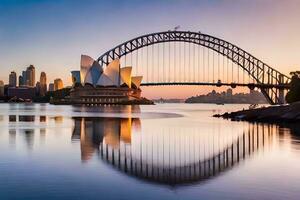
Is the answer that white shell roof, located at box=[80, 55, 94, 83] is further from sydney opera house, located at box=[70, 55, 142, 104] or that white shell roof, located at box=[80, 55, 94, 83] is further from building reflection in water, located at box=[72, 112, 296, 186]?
building reflection in water, located at box=[72, 112, 296, 186]

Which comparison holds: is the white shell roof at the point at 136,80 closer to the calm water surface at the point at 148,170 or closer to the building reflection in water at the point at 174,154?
the building reflection in water at the point at 174,154

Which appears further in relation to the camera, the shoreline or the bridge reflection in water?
the shoreline

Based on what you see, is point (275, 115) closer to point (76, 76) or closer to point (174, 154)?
point (174, 154)

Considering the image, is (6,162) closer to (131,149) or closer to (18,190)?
Result: (18,190)

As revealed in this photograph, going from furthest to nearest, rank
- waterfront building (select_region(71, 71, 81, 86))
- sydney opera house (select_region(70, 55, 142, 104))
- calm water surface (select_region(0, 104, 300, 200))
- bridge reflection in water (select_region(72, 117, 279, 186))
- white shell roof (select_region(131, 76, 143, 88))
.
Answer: white shell roof (select_region(131, 76, 143, 88)) → waterfront building (select_region(71, 71, 81, 86)) → sydney opera house (select_region(70, 55, 142, 104)) → bridge reflection in water (select_region(72, 117, 279, 186)) → calm water surface (select_region(0, 104, 300, 200))

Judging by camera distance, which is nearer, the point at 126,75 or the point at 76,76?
the point at 126,75

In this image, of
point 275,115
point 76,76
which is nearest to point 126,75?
point 76,76

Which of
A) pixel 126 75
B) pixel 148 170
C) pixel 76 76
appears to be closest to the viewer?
pixel 148 170

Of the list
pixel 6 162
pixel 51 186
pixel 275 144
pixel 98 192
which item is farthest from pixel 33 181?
pixel 275 144

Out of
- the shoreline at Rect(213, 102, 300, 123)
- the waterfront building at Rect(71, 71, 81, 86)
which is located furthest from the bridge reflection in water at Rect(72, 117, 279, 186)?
the waterfront building at Rect(71, 71, 81, 86)
